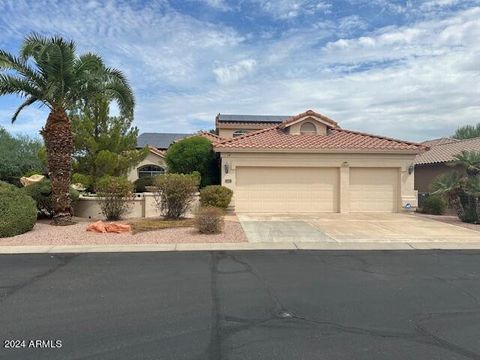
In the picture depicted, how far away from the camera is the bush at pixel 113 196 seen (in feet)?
52.8

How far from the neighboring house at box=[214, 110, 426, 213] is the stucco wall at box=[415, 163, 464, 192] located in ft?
36.1

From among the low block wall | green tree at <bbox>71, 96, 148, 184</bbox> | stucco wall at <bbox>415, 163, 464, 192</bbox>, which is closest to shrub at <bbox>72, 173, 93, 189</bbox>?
green tree at <bbox>71, 96, 148, 184</bbox>

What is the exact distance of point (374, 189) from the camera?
67.7ft

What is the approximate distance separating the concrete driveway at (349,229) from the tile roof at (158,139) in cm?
2428

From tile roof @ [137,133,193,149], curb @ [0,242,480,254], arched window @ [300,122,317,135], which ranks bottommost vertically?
curb @ [0,242,480,254]

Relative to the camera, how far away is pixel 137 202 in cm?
1769

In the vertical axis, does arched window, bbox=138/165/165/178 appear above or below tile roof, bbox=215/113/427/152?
below

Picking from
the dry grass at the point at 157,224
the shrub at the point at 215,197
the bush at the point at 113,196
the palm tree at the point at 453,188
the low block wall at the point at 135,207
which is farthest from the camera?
the shrub at the point at 215,197

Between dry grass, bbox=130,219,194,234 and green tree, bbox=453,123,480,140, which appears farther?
green tree, bbox=453,123,480,140

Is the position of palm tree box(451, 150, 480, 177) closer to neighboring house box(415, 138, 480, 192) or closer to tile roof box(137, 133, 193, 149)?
neighboring house box(415, 138, 480, 192)

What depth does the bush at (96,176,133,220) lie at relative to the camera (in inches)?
634

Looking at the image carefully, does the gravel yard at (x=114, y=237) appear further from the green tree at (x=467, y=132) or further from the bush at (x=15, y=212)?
the green tree at (x=467, y=132)

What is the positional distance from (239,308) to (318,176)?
14939mm

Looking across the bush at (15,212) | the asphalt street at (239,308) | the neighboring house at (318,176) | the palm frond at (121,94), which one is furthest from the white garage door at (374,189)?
the bush at (15,212)
